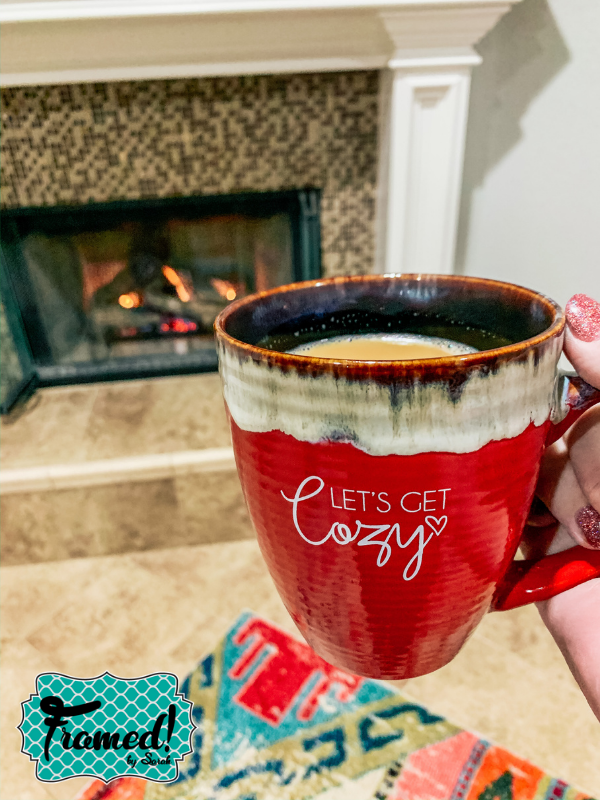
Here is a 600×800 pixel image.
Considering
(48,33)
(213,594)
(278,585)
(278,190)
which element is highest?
(48,33)

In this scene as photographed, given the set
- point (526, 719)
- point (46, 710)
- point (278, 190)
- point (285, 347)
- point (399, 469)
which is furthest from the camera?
point (278, 190)

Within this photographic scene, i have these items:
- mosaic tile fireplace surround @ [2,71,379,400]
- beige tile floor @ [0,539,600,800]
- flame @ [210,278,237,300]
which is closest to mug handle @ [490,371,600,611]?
beige tile floor @ [0,539,600,800]

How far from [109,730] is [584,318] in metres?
0.72

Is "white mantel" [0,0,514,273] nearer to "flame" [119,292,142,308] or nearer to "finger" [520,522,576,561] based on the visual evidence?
"flame" [119,292,142,308]

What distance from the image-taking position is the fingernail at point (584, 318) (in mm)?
290

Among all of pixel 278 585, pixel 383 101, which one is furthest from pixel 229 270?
pixel 278 585

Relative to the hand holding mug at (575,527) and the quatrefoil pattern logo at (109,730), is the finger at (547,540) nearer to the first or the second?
the hand holding mug at (575,527)

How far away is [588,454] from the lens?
373mm

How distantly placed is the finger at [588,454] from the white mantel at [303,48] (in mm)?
866

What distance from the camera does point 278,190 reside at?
4.20ft

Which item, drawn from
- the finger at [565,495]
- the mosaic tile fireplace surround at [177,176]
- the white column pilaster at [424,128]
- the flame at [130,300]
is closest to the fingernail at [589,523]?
the finger at [565,495]

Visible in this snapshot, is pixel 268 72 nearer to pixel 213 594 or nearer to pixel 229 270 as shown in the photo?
pixel 229 270

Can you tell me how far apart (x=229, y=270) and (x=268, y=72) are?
22.6 inches

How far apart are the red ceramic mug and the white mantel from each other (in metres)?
0.86
